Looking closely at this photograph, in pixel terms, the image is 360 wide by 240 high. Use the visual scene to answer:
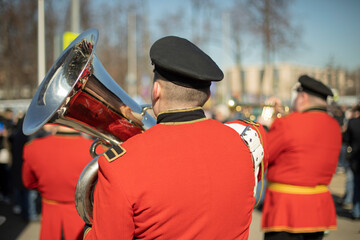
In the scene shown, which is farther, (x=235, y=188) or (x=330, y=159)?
(x=330, y=159)

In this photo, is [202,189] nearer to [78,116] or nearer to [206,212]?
[206,212]

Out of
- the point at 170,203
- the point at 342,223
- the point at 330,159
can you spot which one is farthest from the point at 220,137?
the point at 342,223

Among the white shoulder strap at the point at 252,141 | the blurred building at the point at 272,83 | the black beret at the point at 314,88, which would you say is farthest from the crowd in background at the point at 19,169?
the white shoulder strap at the point at 252,141

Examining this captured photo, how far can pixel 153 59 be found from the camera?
1417 mm

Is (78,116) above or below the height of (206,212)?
above

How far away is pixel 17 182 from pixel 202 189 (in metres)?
5.79

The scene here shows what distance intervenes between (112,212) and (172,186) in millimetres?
234

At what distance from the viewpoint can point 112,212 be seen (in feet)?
4.16

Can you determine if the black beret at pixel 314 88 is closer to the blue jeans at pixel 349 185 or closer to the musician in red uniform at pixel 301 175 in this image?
the musician in red uniform at pixel 301 175

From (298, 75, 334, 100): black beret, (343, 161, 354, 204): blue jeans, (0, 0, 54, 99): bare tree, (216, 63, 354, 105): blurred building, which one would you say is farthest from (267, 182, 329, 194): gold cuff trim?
(0, 0, 54, 99): bare tree

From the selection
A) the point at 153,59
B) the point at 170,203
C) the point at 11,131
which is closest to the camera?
the point at 170,203

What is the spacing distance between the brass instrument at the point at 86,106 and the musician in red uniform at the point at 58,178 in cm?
119

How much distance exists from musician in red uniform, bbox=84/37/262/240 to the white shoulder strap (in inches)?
3.3

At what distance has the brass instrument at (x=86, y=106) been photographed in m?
1.64
